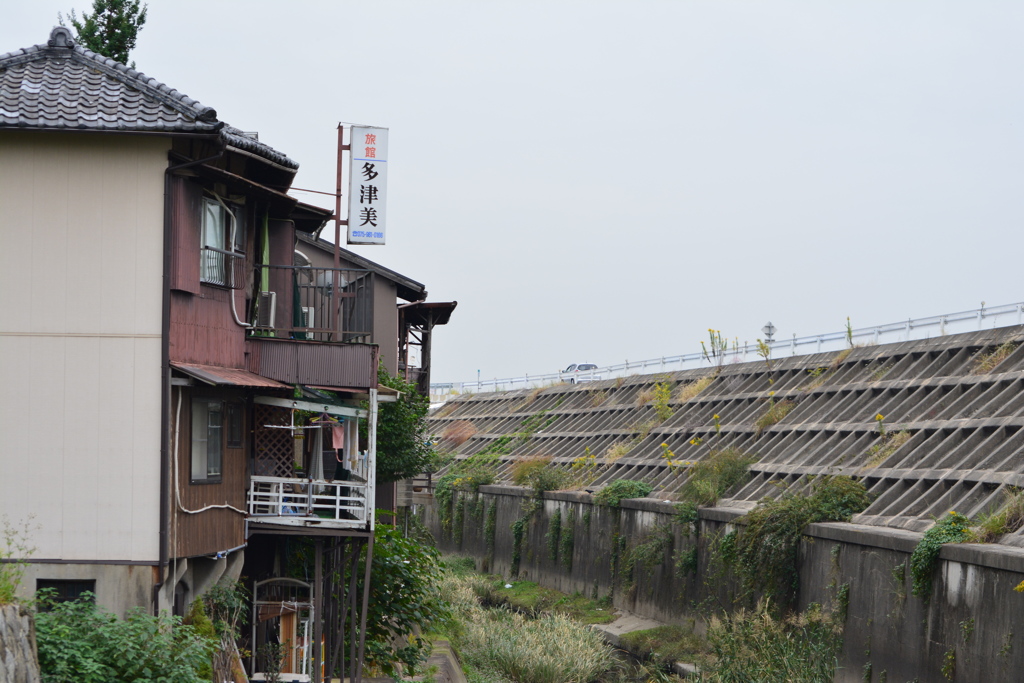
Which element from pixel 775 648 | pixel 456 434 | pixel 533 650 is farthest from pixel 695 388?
pixel 456 434

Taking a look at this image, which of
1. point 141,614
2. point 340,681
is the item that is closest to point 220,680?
point 141,614

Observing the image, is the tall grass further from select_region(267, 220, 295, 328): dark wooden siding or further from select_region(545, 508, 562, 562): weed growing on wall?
select_region(267, 220, 295, 328): dark wooden siding

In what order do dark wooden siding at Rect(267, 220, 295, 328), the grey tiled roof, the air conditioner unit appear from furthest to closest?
dark wooden siding at Rect(267, 220, 295, 328), the air conditioner unit, the grey tiled roof

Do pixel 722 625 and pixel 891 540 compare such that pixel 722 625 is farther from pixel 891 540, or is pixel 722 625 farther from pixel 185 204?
pixel 185 204

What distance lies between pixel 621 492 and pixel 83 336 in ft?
64.2

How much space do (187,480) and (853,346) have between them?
18.5 meters

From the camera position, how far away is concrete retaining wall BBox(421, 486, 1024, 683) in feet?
49.8

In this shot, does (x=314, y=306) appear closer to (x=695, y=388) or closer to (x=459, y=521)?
(x=695, y=388)

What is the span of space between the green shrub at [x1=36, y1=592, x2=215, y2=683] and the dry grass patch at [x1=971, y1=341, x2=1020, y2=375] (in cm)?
1560

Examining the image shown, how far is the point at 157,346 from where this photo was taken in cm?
1389

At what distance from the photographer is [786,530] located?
70.9 feet

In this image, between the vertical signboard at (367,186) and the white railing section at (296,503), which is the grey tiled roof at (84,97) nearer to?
the vertical signboard at (367,186)

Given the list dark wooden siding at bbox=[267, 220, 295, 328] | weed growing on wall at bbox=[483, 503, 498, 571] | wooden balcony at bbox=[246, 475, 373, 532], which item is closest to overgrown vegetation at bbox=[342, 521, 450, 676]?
wooden balcony at bbox=[246, 475, 373, 532]

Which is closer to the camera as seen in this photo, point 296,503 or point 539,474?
point 296,503
